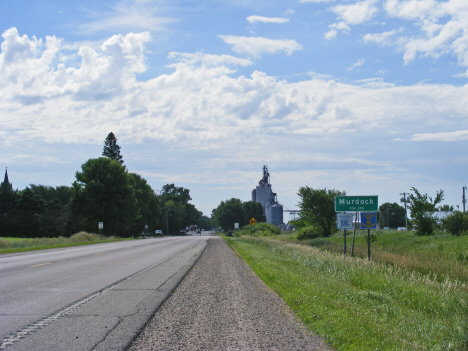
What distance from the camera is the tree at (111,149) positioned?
99125mm

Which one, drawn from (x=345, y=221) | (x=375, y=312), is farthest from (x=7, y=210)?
(x=375, y=312)

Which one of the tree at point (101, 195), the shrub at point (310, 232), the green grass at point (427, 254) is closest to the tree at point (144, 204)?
the tree at point (101, 195)

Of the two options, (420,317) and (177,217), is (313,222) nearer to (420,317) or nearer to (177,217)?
(420,317)

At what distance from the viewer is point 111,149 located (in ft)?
326

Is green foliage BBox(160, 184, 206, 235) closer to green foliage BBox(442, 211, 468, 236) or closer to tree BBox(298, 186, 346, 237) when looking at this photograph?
tree BBox(298, 186, 346, 237)

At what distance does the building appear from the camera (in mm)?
134750

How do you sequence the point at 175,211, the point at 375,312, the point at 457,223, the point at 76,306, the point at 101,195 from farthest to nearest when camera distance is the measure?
the point at 175,211 → the point at 101,195 → the point at 457,223 → the point at 76,306 → the point at 375,312

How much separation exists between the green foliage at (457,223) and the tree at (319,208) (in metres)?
17.9

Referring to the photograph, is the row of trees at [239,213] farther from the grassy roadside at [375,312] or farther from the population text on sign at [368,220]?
the grassy roadside at [375,312]

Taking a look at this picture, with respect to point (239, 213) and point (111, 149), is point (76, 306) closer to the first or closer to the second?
point (111, 149)

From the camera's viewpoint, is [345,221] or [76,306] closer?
[76,306]

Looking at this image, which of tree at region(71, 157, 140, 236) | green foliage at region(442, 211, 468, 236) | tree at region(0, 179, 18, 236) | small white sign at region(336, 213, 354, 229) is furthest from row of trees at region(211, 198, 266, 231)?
small white sign at region(336, 213, 354, 229)

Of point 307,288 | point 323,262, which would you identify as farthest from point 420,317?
point 323,262

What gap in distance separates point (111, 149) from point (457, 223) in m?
79.7
